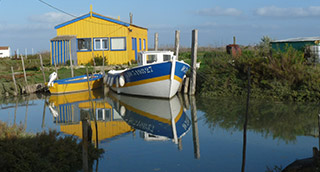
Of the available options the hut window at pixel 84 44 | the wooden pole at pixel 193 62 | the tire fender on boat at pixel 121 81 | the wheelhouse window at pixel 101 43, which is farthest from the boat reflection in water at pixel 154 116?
the hut window at pixel 84 44

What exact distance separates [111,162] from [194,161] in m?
1.88

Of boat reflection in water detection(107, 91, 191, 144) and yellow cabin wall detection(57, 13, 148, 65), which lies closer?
boat reflection in water detection(107, 91, 191, 144)

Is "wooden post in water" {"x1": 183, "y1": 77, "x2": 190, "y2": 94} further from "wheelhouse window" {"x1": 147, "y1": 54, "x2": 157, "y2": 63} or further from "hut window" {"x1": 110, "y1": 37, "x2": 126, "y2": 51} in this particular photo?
"hut window" {"x1": 110, "y1": 37, "x2": 126, "y2": 51}

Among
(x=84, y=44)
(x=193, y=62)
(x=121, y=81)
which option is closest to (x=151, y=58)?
(x=121, y=81)

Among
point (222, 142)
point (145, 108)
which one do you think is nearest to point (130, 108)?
point (145, 108)

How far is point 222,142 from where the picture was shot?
9.83 metres

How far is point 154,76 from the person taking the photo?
1695 centimetres

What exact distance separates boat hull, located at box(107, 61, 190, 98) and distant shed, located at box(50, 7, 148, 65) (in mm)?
11007

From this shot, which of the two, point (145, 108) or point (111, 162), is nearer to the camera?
point (111, 162)

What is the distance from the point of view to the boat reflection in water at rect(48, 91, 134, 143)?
35.9 feet

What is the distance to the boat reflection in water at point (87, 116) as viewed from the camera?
Answer: 35.9ft

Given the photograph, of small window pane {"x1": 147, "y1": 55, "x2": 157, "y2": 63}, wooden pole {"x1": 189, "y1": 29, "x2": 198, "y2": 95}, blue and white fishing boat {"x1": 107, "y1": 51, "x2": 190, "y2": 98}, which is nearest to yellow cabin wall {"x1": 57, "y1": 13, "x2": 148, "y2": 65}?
blue and white fishing boat {"x1": 107, "y1": 51, "x2": 190, "y2": 98}

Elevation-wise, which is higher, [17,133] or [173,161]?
[17,133]

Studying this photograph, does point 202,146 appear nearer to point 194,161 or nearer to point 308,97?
point 194,161
